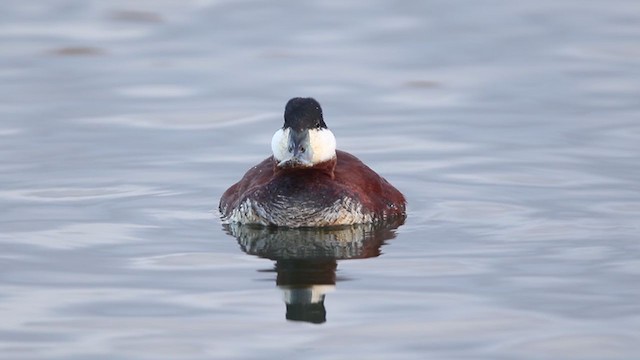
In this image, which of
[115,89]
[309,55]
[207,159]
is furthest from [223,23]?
[207,159]

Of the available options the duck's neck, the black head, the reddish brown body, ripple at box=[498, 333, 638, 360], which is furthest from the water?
the black head

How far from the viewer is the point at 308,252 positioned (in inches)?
506

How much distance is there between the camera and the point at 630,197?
14.3 metres

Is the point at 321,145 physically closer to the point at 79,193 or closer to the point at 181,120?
the point at 79,193

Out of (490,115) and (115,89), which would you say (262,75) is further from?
(490,115)

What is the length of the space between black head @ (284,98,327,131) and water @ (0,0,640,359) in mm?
887

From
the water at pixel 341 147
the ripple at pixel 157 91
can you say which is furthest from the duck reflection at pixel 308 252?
the ripple at pixel 157 91

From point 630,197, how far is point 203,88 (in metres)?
6.82

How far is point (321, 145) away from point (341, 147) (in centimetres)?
323

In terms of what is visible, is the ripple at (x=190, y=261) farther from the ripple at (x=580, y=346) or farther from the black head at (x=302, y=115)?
the ripple at (x=580, y=346)

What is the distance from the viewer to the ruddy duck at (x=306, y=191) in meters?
13.7

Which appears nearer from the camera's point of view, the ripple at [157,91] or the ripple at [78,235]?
the ripple at [78,235]

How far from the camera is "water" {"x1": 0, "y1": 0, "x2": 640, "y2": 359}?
34.7 feet

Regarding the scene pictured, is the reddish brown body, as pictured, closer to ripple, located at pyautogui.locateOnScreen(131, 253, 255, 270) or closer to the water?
the water
